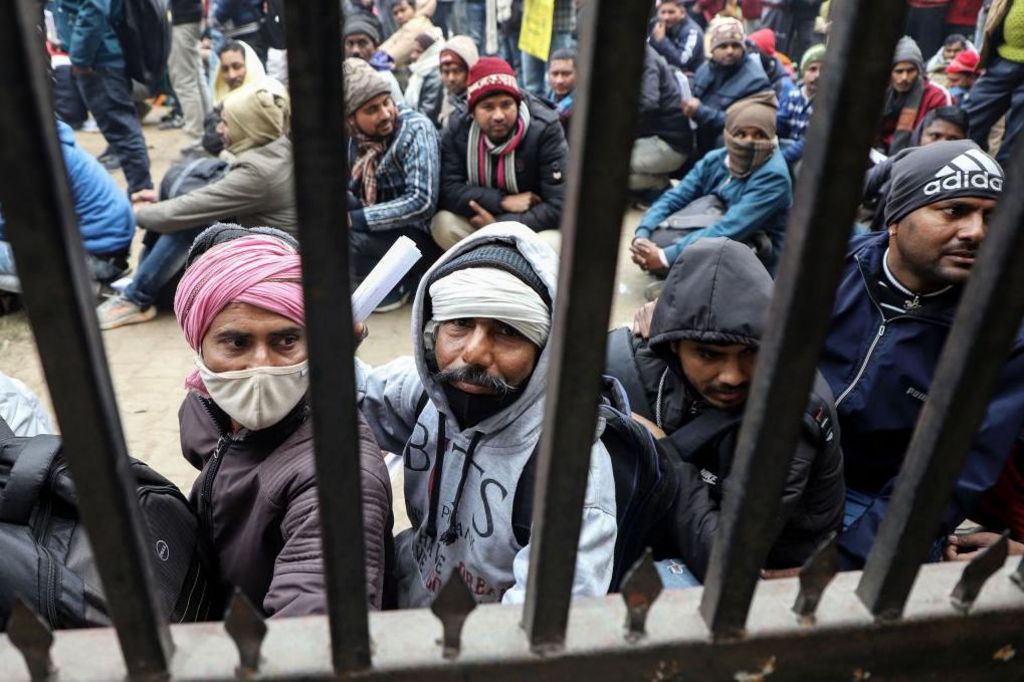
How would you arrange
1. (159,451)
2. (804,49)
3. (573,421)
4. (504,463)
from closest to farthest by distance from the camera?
(573,421) → (504,463) → (159,451) → (804,49)

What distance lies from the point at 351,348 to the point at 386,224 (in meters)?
4.58

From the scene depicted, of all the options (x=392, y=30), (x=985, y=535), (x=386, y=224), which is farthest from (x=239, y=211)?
(x=392, y=30)

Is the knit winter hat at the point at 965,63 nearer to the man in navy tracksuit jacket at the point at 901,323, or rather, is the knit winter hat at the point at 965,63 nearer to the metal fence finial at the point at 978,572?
the man in navy tracksuit jacket at the point at 901,323

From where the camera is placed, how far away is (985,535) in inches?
89.4

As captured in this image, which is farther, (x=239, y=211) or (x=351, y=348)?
(x=239, y=211)

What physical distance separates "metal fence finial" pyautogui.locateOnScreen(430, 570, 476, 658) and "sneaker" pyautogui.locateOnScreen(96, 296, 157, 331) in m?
4.70

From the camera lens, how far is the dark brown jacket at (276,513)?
55.5 inches

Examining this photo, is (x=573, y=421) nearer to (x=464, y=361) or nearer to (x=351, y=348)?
(x=351, y=348)

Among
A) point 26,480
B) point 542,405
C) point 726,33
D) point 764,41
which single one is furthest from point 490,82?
point 764,41

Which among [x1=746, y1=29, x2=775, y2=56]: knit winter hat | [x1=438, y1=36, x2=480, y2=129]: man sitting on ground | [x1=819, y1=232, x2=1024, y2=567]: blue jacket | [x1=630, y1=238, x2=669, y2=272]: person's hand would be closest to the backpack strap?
[x1=819, y1=232, x2=1024, y2=567]: blue jacket

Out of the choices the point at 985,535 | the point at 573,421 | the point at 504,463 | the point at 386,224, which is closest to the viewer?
the point at 573,421

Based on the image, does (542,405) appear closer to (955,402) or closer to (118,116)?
(955,402)

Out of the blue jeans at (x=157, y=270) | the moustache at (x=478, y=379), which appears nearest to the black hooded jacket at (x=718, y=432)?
the moustache at (x=478, y=379)

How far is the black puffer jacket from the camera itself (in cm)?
511
